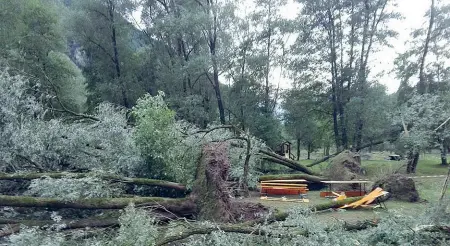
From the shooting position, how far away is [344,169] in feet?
41.2

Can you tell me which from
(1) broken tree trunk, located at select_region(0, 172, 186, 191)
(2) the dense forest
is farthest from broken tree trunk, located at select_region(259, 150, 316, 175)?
(1) broken tree trunk, located at select_region(0, 172, 186, 191)

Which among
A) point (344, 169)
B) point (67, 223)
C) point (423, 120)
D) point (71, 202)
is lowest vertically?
point (67, 223)

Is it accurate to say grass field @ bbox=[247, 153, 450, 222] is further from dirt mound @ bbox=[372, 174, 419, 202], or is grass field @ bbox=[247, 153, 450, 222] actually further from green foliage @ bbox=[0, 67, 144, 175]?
green foliage @ bbox=[0, 67, 144, 175]

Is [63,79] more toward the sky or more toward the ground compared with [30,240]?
more toward the sky

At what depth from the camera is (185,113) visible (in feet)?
62.1

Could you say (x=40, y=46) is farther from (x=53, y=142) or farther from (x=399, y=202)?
(x=399, y=202)

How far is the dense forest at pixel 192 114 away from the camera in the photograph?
655 centimetres

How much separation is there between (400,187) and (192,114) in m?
11.3

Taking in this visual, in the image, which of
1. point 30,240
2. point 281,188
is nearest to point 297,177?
point 281,188

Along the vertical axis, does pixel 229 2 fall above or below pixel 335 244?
above

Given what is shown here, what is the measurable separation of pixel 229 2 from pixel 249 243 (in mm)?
16651

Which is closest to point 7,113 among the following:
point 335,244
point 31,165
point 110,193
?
point 31,165

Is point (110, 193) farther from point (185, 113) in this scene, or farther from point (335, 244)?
point (185, 113)

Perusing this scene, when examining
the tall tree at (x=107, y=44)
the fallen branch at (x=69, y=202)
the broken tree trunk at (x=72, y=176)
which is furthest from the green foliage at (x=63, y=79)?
the fallen branch at (x=69, y=202)
